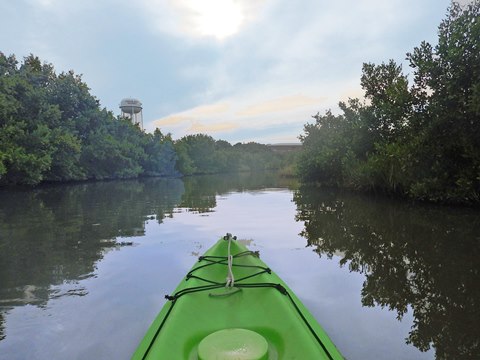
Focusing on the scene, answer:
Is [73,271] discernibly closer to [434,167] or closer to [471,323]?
[471,323]

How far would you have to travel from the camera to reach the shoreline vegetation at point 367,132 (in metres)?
10.3

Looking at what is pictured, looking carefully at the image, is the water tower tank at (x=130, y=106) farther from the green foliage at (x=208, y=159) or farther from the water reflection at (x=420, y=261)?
the water reflection at (x=420, y=261)

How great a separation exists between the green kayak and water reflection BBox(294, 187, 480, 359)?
4.10 feet

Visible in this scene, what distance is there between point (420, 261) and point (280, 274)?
7.73 ft

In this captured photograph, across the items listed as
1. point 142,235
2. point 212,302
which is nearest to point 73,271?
point 142,235

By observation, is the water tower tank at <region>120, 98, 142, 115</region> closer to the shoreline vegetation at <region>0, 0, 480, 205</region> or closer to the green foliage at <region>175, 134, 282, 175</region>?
the green foliage at <region>175, 134, 282, 175</region>

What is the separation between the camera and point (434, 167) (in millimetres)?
11328

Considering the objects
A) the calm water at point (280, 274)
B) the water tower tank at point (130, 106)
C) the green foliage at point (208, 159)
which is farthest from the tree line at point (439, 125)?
the water tower tank at point (130, 106)

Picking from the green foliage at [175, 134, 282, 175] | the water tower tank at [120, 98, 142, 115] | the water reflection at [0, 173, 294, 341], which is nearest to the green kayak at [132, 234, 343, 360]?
the water reflection at [0, 173, 294, 341]

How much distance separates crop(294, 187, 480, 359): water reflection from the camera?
11.2 feet

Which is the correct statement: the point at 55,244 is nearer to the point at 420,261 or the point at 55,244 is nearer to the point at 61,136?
the point at 420,261

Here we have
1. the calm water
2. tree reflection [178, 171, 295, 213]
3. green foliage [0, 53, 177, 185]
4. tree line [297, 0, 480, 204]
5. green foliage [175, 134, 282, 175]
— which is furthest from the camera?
green foliage [175, 134, 282, 175]

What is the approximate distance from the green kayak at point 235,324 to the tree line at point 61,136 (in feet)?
62.4

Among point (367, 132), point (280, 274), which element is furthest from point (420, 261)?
point (367, 132)
